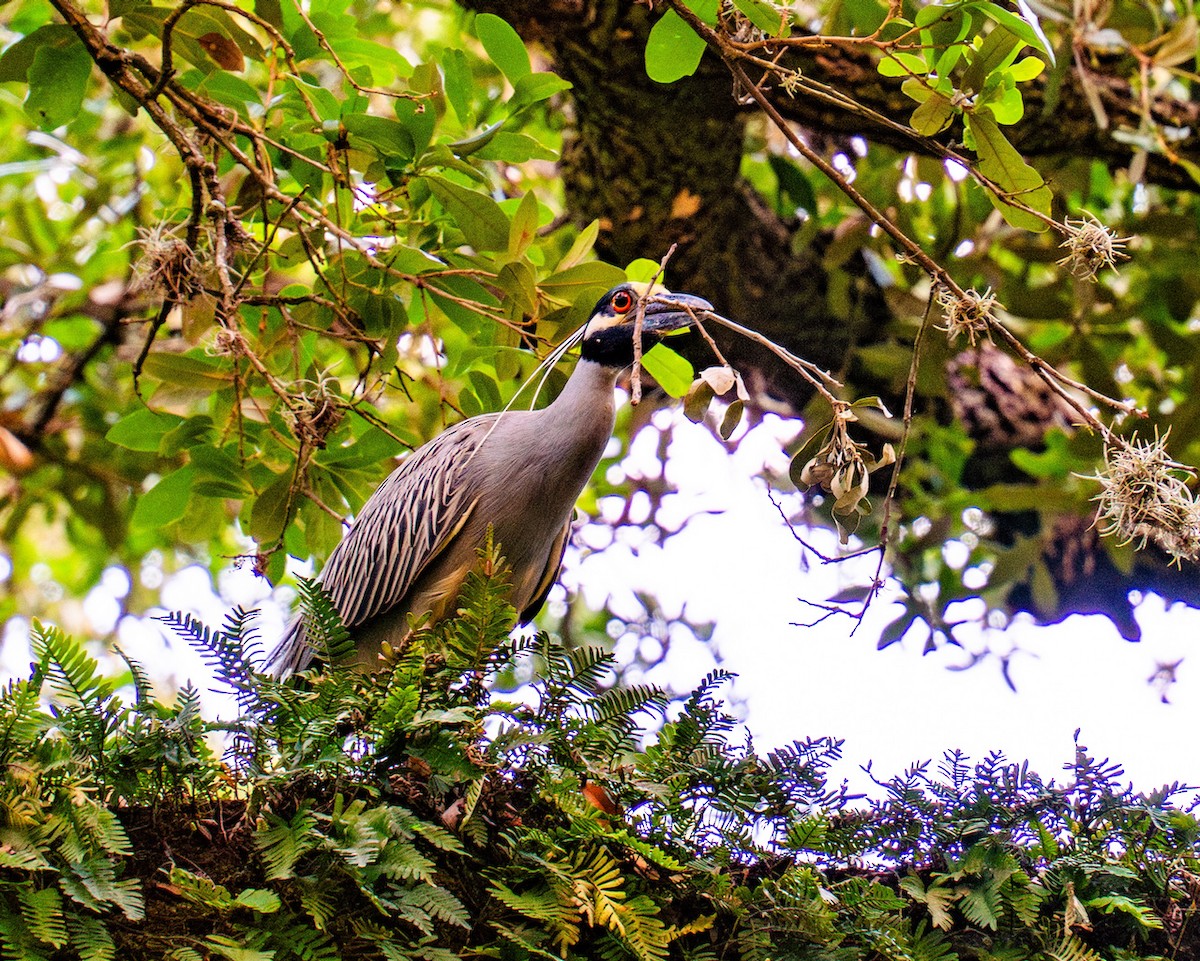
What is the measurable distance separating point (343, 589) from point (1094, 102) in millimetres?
2658

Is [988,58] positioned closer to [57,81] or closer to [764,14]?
[764,14]

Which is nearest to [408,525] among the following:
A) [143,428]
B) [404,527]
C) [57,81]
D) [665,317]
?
[404,527]

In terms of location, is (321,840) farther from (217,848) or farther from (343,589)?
(343,589)

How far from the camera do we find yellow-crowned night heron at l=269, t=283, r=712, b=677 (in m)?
2.76

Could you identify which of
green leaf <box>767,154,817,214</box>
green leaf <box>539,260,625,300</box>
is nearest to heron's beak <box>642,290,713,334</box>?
green leaf <box>539,260,625,300</box>

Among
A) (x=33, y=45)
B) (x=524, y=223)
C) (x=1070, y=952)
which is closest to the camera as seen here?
(x=1070, y=952)

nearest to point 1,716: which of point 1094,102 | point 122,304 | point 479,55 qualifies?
point 1094,102

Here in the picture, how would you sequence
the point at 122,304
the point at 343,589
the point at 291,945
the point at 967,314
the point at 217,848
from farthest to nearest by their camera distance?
the point at 122,304, the point at 343,589, the point at 967,314, the point at 217,848, the point at 291,945

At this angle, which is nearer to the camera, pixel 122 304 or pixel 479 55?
pixel 122 304

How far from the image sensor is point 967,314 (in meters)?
1.98

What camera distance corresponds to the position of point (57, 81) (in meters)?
2.32

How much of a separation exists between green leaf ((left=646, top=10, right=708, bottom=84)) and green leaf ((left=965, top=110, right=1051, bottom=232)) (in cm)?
54

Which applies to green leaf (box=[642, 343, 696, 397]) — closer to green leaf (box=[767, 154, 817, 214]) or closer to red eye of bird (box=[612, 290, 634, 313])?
red eye of bird (box=[612, 290, 634, 313])

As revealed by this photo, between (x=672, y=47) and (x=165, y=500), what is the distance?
5.34 ft
